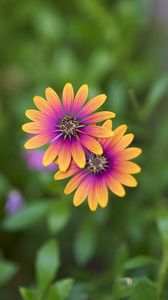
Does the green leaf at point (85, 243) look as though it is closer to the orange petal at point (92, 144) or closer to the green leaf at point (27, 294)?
the green leaf at point (27, 294)

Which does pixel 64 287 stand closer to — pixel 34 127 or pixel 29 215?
pixel 29 215

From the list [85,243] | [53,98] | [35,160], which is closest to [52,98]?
[53,98]

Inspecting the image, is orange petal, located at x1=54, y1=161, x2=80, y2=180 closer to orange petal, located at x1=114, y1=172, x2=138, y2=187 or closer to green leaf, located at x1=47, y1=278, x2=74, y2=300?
orange petal, located at x1=114, y1=172, x2=138, y2=187

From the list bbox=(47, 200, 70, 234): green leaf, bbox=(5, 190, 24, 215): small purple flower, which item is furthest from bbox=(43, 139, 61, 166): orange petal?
bbox=(5, 190, 24, 215): small purple flower

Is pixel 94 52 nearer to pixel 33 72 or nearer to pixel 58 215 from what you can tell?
pixel 33 72

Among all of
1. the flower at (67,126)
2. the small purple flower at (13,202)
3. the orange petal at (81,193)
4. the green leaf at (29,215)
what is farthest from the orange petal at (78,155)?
the small purple flower at (13,202)

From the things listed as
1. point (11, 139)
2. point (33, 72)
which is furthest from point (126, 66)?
point (11, 139)
